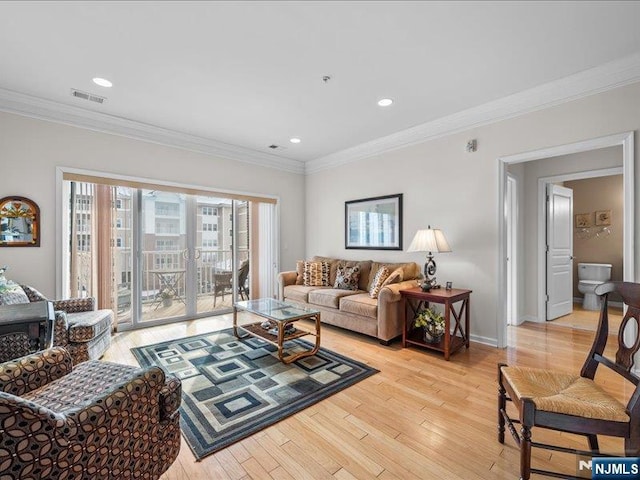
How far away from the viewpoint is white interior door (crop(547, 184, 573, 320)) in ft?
14.1

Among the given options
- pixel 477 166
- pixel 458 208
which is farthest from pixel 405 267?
pixel 477 166

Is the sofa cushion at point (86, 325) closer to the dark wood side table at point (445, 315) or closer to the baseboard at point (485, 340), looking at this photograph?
the dark wood side table at point (445, 315)

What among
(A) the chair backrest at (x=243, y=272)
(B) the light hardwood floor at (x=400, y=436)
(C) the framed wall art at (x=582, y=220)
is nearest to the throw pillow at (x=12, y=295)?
(B) the light hardwood floor at (x=400, y=436)

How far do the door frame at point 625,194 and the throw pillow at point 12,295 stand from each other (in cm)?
464

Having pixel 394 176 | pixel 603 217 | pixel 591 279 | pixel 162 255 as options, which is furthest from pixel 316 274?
pixel 603 217

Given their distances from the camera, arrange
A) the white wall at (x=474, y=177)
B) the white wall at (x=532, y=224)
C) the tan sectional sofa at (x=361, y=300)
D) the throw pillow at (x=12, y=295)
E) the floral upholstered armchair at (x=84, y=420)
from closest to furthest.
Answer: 1. the floral upholstered armchair at (x=84, y=420)
2. the throw pillow at (x=12, y=295)
3. the white wall at (x=474, y=177)
4. the tan sectional sofa at (x=361, y=300)
5. the white wall at (x=532, y=224)

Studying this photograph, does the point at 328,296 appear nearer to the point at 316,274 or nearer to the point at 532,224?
the point at 316,274

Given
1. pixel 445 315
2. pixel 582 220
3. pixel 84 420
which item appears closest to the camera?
pixel 84 420

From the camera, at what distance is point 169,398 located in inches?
55.7

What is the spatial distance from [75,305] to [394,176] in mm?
4137

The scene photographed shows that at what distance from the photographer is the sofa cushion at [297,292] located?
14.4 ft

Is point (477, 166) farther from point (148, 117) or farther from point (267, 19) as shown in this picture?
point (148, 117)

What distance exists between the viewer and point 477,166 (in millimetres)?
3482

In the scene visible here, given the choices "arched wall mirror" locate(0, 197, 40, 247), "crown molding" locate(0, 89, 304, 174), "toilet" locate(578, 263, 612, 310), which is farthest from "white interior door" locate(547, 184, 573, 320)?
"arched wall mirror" locate(0, 197, 40, 247)
